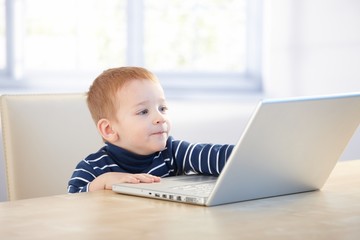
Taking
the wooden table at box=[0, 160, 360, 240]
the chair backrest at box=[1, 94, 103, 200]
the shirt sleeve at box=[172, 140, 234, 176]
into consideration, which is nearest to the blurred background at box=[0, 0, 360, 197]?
the chair backrest at box=[1, 94, 103, 200]

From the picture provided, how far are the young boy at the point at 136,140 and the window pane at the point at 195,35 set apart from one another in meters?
2.20

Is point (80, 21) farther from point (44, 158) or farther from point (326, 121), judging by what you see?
point (326, 121)

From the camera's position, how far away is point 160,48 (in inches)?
159

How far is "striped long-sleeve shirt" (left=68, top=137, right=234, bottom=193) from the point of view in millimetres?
1738

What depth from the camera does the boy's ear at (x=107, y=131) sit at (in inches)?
71.3

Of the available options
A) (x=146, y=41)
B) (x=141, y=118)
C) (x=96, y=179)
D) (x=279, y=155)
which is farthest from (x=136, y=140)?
(x=146, y=41)

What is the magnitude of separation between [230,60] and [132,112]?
2.34 m

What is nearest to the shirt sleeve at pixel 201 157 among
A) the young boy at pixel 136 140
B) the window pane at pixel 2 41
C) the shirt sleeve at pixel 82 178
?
the young boy at pixel 136 140

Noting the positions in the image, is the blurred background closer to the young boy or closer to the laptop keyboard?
the young boy

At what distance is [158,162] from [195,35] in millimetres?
2280

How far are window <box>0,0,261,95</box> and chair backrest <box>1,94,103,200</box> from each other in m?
1.89

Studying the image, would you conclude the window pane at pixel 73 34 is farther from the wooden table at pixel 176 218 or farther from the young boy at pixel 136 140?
the wooden table at pixel 176 218

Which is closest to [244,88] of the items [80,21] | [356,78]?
[356,78]

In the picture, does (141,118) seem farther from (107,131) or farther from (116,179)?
(116,179)
